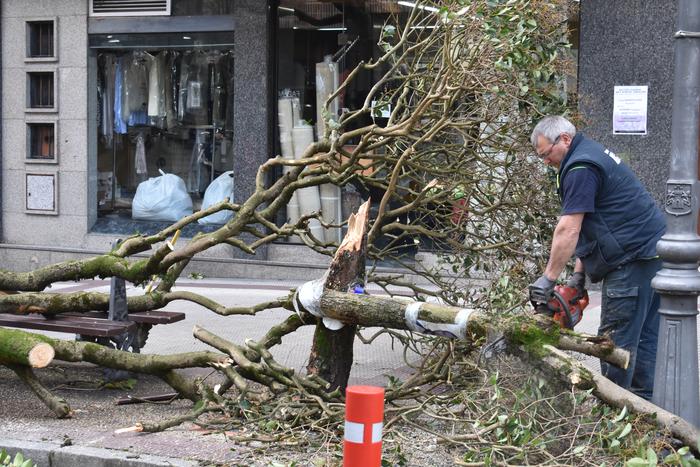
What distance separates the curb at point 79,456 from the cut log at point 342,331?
46.1 inches

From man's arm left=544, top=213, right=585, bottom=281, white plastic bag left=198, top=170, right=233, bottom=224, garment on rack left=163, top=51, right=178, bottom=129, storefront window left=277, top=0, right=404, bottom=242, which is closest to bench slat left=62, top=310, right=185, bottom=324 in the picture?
man's arm left=544, top=213, right=585, bottom=281

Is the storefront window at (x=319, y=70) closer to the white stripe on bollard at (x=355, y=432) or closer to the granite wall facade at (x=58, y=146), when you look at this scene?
the granite wall facade at (x=58, y=146)

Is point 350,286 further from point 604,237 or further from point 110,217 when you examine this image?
point 110,217

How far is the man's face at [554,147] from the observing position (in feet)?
20.8

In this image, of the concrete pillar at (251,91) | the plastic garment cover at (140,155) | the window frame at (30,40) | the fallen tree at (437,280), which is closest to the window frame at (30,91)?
the window frame at (30,40)

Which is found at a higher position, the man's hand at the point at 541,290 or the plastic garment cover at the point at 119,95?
the plastic garment cover at the point at 119,95

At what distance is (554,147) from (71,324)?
12.2ft

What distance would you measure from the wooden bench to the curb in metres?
1.27

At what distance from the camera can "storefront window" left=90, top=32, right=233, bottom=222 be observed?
1466cm

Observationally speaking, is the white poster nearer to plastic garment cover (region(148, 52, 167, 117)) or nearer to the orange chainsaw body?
the orange chainsaw body

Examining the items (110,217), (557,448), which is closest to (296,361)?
(557,448)

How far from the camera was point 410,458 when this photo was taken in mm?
5902

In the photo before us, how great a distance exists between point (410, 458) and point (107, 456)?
1747 mm

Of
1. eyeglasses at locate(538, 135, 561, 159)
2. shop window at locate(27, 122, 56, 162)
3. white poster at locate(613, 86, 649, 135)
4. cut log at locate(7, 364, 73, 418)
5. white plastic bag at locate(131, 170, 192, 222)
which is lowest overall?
cut log at locate(7, 364, 73, 418)
